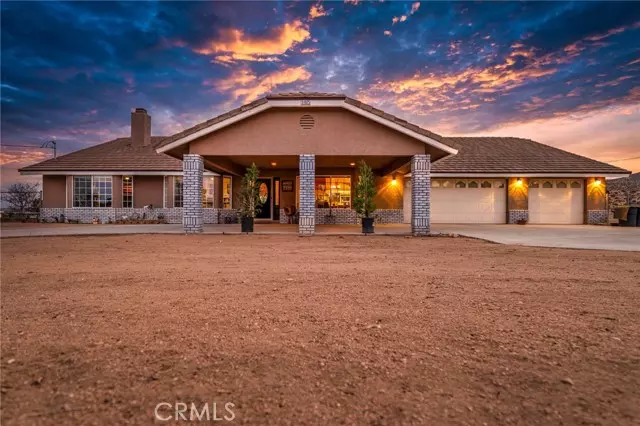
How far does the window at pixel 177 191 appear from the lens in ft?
66.2

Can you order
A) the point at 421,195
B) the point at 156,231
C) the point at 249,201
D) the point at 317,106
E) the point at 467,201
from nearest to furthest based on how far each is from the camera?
the point at 317,106 → the point at 421,195 → the point at 249,201 → the point at 156,231 → the point at 467,201

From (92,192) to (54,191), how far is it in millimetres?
2363

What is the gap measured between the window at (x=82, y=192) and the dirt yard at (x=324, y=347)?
696 inches

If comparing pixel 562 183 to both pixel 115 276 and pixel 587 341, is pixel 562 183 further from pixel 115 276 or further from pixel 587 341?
pixel 115 276

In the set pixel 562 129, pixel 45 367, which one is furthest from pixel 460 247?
pixel 562 129

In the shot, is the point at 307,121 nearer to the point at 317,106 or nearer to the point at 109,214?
the point at 317,106

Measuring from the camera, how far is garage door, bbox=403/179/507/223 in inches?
787

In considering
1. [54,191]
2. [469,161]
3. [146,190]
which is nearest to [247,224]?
[146,190]

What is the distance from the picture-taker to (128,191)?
20109 millimetres

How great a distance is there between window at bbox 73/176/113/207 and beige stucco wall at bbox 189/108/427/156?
1219cm

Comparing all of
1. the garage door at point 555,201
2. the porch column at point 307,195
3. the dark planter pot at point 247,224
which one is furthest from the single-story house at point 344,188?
the dark planter pot at point 247,224

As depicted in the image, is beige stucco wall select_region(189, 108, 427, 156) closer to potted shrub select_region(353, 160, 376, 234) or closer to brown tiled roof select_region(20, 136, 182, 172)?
potted shrub select_region(353, 160, 376, 234)

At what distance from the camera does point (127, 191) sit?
20.1 metres

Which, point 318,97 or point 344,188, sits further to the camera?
point 344,188
